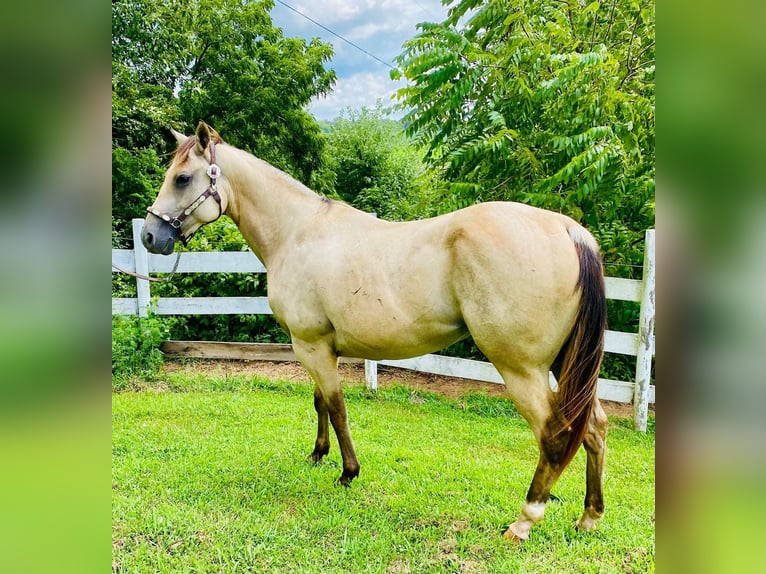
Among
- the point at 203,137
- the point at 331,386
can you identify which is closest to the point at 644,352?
the point at 331,386

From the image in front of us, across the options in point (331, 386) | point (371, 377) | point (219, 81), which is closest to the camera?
point (331, 386)

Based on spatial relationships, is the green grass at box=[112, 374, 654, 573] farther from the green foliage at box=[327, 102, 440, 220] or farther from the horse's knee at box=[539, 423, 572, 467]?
the green foliage at box=[327, 102, 440, 220]

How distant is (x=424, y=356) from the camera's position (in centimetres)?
412

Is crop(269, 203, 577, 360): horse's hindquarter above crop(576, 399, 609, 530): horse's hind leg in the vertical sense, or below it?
above

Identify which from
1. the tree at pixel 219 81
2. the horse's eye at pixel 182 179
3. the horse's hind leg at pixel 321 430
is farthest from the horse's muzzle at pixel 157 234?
the tree at pixel 219 81

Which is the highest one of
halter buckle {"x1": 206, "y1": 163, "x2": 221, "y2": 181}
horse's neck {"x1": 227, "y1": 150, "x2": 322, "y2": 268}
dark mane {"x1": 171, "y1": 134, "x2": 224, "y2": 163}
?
dark mane {"x1": 171, "y1": 134, "x2": 224, "y2": 163}

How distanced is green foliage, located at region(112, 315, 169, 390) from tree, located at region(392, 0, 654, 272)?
345 centimetres

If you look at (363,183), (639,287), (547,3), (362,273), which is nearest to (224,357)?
(362,273)

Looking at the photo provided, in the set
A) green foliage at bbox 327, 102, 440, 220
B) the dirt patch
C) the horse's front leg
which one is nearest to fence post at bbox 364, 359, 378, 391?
the dirt patch

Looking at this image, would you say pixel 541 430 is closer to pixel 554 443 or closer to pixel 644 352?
pixel 554 443

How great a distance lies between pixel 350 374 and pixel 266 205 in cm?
260

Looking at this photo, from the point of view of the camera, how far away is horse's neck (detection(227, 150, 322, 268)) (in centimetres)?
249

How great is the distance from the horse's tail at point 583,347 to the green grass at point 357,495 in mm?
569
